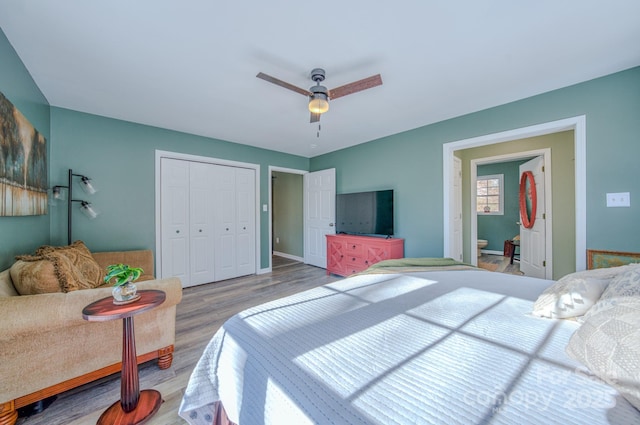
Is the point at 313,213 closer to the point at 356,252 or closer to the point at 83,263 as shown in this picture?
the point at 356,252

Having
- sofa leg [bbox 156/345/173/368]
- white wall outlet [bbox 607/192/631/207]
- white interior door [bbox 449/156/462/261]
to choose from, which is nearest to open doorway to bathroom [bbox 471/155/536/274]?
white interior door [bbox 449/156/462/261]

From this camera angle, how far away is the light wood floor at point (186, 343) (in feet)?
4.72

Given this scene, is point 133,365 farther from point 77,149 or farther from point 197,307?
point 77,149

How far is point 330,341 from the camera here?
2.98ft

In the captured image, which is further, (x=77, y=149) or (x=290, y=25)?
(x=77, y=149)

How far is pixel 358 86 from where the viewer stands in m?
2.02

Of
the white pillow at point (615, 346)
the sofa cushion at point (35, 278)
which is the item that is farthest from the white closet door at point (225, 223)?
the white pillow at point (615, 346)

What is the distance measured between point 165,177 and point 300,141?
85.0 inches

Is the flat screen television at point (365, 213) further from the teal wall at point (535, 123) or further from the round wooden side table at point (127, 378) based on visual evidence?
the round wooden side table at point (127, 378)

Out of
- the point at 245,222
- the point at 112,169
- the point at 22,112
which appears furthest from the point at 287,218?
the point at 22,112

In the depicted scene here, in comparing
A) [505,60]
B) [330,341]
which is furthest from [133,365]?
[505,60]

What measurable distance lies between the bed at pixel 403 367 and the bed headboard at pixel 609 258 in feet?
5.00

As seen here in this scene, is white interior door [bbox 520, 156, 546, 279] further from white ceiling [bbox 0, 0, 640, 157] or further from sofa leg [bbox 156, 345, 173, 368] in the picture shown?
sofa leg [bbox 156, 345, 173, 368]

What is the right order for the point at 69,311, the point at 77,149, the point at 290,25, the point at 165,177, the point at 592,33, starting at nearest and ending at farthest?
the point at 69,311
the point at 290,25
the point at 592,33
the point at 77,149
the point at 165,177
